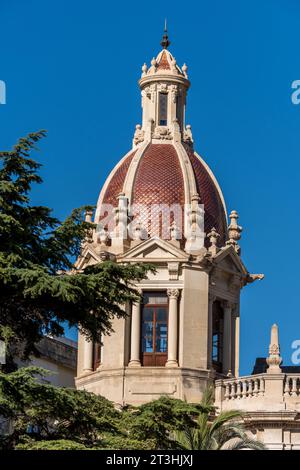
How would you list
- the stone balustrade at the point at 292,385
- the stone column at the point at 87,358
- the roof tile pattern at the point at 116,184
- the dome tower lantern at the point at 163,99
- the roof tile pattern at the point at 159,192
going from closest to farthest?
the stone balustrade at the point at 292,385 < the roof tile pattern at the point at 159,192 < the stone column at the point at 87,358 < the roof tile pattern at the point at 116,184 < the dome tower lantern at the point at 163,99

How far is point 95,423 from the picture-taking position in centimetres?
4088

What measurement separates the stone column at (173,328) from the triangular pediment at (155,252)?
1109 mm

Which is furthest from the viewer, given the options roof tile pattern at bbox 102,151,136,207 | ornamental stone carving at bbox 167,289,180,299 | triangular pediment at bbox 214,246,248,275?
roof tile pattern at bbox 102,151,136,207

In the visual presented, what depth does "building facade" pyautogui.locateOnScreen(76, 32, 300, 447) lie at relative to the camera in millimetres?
61750

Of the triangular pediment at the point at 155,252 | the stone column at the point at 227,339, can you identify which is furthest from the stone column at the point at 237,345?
the triangular pediment at the point at 155,252

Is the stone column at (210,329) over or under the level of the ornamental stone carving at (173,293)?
under

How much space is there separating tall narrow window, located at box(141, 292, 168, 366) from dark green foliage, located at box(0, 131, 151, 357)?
19798 millimetres

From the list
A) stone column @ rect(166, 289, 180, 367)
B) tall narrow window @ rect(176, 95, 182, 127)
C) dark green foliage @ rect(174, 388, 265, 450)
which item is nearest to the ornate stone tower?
stone column @ rect(166, 289, 180, 367)

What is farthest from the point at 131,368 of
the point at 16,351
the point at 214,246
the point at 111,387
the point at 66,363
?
the point at 16,351

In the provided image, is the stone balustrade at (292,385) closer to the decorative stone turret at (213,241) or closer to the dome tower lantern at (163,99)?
the decorative stone turret at (213,241)

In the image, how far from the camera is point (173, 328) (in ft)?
204

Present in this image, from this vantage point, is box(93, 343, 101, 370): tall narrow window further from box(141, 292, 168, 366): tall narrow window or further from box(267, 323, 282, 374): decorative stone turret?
box(267, 323, 282, 374): decorative stone turret

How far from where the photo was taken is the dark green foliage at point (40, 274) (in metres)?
40.3

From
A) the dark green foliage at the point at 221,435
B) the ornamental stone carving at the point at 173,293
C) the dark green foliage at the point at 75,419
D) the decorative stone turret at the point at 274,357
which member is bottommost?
the dark green foliage at the point at 75,419
